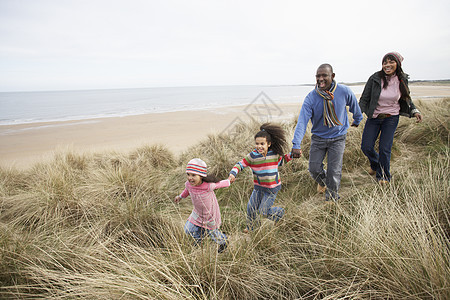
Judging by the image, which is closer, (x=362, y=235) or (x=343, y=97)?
(x=362, y=235)

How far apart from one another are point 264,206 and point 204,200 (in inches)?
28.4

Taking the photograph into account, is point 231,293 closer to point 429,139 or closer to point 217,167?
point 217,167

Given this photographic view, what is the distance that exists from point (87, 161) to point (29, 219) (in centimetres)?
288

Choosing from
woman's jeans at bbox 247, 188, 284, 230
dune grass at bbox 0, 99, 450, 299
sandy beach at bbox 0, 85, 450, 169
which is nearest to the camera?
dune grass at bbox 0, 99, 450, 299

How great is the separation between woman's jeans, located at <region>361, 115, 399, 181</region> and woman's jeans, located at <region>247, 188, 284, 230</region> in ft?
5.43

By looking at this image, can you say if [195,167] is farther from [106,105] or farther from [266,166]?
[106,105]

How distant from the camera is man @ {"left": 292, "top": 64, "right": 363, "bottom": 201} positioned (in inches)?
118

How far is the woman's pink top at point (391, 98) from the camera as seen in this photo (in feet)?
10.8

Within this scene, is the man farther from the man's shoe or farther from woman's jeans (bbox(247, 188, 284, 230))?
woman's jeans (bbox(247, 188, 284, 230))

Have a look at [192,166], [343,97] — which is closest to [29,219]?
[192,166]

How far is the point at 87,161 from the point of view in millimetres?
5938

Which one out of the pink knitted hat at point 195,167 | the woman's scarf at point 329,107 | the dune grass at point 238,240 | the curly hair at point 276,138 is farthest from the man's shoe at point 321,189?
the pink knitted hat at point 195,167

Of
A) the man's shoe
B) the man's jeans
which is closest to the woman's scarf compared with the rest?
the man's jeans

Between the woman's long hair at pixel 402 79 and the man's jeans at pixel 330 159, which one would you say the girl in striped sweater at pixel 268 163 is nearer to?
the man's jeans at pixel 330 159
